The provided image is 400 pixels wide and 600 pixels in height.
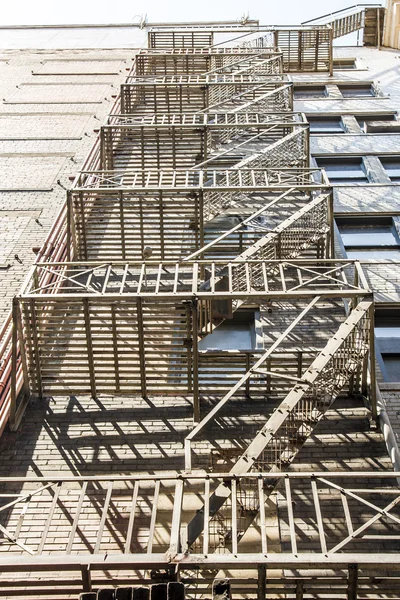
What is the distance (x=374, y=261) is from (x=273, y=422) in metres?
9.41

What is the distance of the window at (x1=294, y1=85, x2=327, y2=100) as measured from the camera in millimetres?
33656

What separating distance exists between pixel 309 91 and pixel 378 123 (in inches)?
217

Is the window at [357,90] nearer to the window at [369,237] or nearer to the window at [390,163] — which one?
the window at [390,163]

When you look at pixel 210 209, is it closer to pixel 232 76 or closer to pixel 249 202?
pixel 249 202

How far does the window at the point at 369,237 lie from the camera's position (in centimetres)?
2116

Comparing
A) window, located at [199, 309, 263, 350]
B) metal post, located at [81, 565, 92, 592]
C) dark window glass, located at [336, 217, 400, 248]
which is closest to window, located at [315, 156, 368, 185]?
dark window glass, located at [336, 217, 400, 248]

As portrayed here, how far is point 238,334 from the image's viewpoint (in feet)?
60.1

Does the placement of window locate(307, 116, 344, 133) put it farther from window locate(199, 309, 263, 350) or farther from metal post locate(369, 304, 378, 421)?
metal post locate(369, 304, 378, 421)

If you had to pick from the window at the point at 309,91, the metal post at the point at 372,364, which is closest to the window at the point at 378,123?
the window at the point at 309,91

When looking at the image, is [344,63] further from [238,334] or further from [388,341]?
[238,334]

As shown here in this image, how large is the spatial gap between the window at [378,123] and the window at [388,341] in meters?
13.7

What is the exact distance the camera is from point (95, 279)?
19141 millimetres

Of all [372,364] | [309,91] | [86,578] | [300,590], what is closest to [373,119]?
[309,91]

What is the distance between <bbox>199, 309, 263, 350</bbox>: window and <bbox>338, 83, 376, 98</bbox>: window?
20.0m
